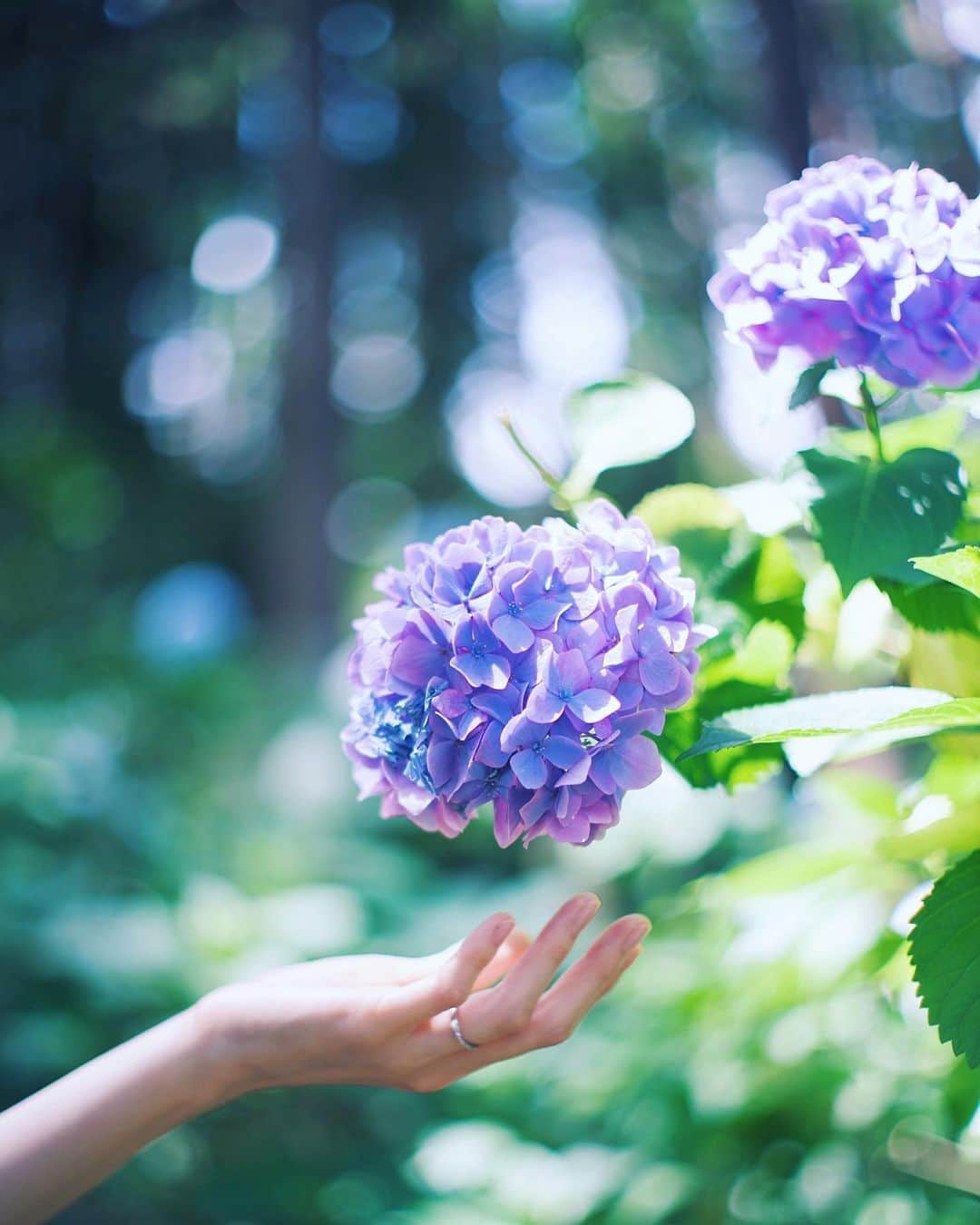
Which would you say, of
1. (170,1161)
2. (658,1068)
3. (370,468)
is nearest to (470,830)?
(170,1161)

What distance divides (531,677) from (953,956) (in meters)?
0.35

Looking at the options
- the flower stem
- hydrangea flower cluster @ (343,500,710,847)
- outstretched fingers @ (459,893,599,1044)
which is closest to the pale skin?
outstretched fingers @ (459,893,599,1044)

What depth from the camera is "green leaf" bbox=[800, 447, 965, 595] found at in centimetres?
74

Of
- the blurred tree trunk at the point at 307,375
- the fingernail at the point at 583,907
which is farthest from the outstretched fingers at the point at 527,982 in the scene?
the blurred tree trunk at the point at 307,375

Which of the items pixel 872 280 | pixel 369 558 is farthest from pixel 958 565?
pixel 369 558

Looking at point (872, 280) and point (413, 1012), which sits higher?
point (872, 280)

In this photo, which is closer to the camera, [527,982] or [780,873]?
[527,982]

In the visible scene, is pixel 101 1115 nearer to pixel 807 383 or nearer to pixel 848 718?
pixel 848 718

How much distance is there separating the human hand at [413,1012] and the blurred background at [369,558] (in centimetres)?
32

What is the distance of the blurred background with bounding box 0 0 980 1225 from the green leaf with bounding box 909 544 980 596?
8.7 inches

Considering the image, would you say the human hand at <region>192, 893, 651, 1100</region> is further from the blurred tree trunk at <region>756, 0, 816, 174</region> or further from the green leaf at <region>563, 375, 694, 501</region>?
the blurred tree trunk at <region>756, 0, 816, 174</region>

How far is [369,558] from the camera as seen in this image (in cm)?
1327

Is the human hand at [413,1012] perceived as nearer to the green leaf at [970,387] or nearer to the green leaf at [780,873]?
the green leaf at [780,873]

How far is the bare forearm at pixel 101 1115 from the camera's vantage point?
32.1 inches
